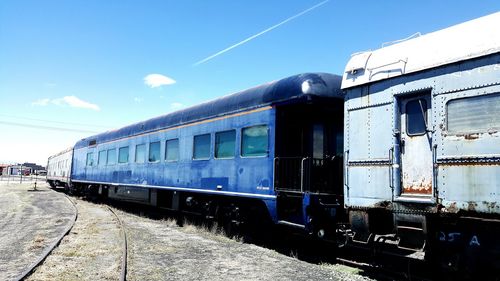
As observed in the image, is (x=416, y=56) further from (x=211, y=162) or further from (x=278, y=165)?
(x=211, y=162)

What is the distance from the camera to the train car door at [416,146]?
607 centimetres

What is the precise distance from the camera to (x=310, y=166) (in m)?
8.41

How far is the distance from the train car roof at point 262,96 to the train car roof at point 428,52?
109 cm

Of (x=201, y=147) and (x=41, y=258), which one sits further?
(x=201, y=147)

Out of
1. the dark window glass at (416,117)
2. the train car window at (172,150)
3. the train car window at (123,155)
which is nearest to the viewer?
the dark window glass at (416,117)

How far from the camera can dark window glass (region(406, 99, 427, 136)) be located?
20.5ft

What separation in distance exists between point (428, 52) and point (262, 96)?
13.4 feet

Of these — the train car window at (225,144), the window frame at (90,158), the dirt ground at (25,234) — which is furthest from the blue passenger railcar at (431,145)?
the window frame at (90,158)

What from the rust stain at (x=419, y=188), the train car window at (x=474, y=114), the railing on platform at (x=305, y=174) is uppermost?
the train car window at (x=474, y=114)

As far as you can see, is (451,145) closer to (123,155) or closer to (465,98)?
(465,98)

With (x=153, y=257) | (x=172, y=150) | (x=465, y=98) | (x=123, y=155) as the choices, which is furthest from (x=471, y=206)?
(x=123, y=155)

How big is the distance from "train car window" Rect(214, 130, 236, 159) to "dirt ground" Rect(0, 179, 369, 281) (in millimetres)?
2074

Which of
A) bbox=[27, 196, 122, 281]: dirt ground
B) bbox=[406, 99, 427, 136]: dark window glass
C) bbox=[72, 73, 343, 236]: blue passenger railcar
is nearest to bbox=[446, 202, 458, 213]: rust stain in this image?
bbox=[406, 99, 427, 136]: dark window glass

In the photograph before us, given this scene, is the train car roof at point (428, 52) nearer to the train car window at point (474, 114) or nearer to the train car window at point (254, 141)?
the train car window at point (474, 114)
